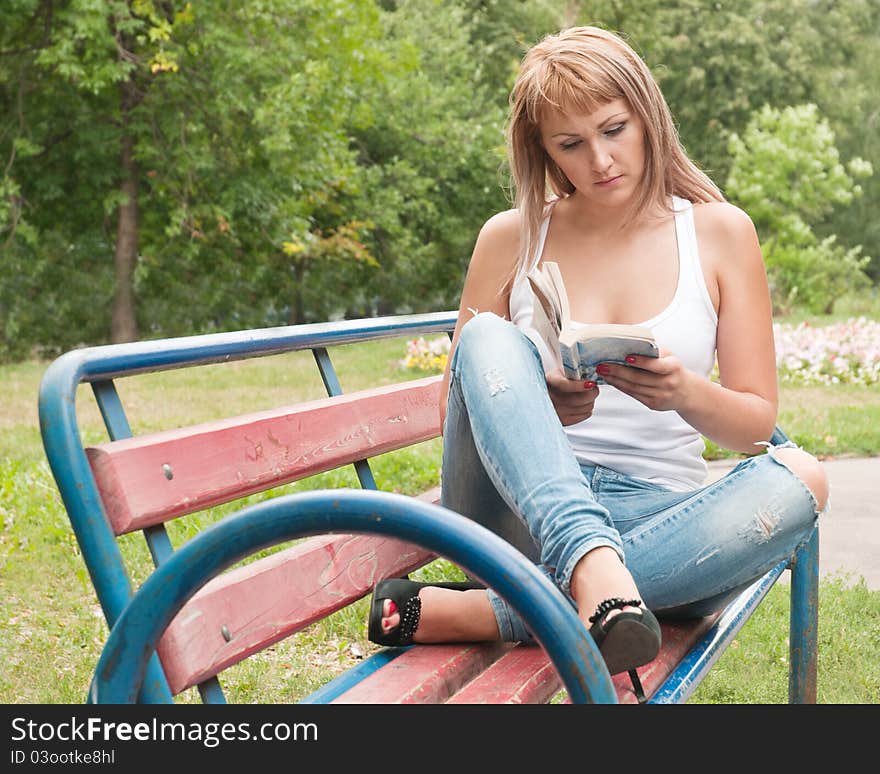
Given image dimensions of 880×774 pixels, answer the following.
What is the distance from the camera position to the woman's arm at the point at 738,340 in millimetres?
2121

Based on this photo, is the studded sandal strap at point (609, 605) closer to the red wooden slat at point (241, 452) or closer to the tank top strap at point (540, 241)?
the red wooden slat at point (241, 452)

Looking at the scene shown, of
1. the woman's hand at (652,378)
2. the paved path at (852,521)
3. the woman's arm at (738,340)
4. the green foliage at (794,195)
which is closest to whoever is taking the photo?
the woman's hand at (652,378)

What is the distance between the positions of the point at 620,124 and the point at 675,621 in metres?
0.95

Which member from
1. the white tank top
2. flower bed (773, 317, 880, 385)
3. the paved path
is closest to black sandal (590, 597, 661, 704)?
the white tank top

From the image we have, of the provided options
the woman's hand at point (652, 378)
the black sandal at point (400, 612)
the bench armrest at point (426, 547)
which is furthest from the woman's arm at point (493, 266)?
the bench armrest at point (426, 547)

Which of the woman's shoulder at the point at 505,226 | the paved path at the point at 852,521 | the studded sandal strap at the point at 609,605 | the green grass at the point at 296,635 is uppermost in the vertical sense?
the woman's shoulder at the point at 505,226

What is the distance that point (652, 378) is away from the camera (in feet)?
6.31

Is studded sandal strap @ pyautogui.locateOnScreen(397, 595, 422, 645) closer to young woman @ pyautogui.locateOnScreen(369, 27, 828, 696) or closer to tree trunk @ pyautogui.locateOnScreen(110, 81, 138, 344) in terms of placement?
young woman @ pyautogui.locateOnScreen(369, 27, 828, 696)

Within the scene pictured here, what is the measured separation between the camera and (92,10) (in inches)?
507

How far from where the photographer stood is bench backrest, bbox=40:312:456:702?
4.87 ft

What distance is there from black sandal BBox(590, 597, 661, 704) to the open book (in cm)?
40

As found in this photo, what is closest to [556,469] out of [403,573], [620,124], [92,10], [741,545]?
[741,545]

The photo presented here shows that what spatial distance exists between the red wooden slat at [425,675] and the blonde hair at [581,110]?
89cm

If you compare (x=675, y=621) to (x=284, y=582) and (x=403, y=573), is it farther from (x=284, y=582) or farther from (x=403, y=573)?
(x=284, y=582)
